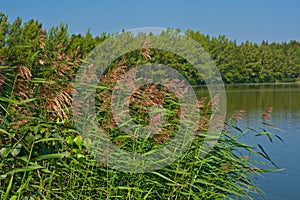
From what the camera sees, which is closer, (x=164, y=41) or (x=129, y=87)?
(x=129, y=87)

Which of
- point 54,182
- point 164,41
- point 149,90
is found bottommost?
point 54,182

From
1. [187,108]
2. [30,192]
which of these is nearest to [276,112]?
[187,108]

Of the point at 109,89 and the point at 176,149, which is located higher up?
the point at 109,89

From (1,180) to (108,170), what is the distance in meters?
1.08

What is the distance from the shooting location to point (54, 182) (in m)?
3.54

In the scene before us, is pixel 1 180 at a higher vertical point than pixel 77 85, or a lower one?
lower

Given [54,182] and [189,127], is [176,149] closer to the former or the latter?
[189,127]

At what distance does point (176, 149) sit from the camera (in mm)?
4047

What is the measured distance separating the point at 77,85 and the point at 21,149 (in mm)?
1402

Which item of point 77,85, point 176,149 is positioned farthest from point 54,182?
point 176,149

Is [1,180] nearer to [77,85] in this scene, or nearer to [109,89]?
[77,85]

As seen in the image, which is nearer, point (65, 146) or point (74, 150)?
point (74, 150)

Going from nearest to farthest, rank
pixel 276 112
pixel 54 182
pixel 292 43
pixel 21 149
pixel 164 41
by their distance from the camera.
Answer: pixel 21 149
pixel 54 182
pixel 276 112
pixel 164 41
pixel 292 43

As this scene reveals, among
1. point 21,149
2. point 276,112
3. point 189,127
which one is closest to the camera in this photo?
point 21,149
